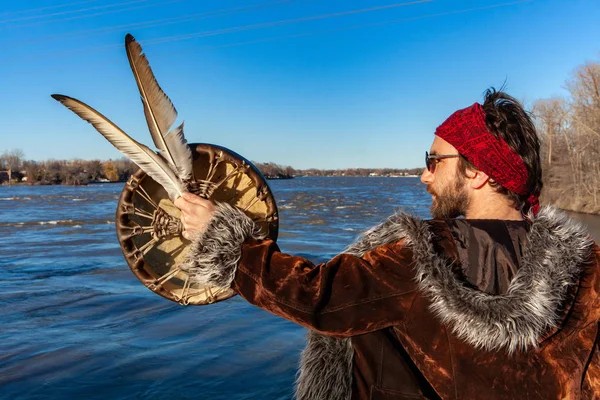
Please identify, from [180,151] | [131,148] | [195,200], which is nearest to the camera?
[195,200]

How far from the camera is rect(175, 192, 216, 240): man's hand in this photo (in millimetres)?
1904

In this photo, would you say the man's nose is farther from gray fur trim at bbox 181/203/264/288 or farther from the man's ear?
gray fur trim at bbox 181/203/264/288

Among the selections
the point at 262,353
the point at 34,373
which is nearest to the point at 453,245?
the point at 262,353

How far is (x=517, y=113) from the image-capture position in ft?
6.45

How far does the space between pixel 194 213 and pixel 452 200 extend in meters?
1.02

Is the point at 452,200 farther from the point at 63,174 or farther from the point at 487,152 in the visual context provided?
the point at 63,174

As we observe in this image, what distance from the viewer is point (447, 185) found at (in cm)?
202

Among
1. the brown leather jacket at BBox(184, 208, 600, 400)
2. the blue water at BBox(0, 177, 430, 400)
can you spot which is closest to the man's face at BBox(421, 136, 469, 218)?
the brown leather jacket at BBox(184, 208, 600, 400)

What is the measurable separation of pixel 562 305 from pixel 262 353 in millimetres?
5324

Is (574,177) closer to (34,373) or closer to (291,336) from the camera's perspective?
(291,336)

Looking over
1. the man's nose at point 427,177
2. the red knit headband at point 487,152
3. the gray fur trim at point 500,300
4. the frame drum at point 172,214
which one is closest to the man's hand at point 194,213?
the frame drum at point 172,214

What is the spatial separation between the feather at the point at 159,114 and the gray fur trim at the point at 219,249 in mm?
412

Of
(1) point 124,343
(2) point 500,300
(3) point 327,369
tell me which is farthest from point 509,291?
(1) point 124,343

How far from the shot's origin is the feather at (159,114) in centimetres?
218
